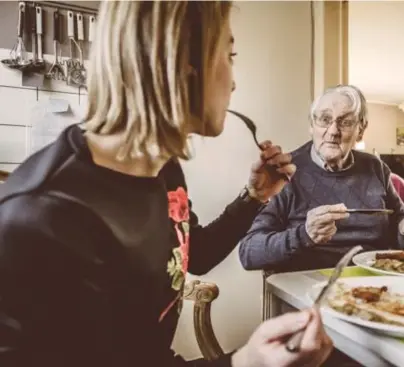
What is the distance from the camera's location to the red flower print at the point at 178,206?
0.54 m

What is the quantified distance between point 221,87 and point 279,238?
396 mm

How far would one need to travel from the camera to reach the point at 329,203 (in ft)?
3.06

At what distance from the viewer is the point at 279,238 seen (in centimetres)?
85

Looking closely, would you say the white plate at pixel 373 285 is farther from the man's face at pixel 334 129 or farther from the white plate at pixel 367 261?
the man's face at pixel 334 129

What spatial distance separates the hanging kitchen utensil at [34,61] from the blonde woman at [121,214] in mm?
205

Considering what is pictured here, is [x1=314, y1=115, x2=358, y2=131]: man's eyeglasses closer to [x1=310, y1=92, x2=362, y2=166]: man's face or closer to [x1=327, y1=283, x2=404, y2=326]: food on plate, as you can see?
[x1=310, y1=92, x2=362, y2=166]: man's face

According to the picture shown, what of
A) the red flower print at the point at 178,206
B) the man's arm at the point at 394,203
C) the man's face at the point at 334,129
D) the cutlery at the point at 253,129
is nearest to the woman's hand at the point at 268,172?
the cutlery at the point at 253,129

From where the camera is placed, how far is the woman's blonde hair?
457mm

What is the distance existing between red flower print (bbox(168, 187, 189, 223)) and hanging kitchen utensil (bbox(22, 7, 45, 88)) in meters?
0.25

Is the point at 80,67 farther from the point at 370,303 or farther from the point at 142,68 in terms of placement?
the point at 370,303

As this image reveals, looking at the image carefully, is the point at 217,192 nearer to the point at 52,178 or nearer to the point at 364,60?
the point at 52,178

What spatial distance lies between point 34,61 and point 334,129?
559mm

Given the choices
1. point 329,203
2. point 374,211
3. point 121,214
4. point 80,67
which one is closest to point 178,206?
point 121,214

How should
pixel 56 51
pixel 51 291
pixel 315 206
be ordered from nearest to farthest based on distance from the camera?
pixel 51 291
pixel 56 51
pixel 315 206
